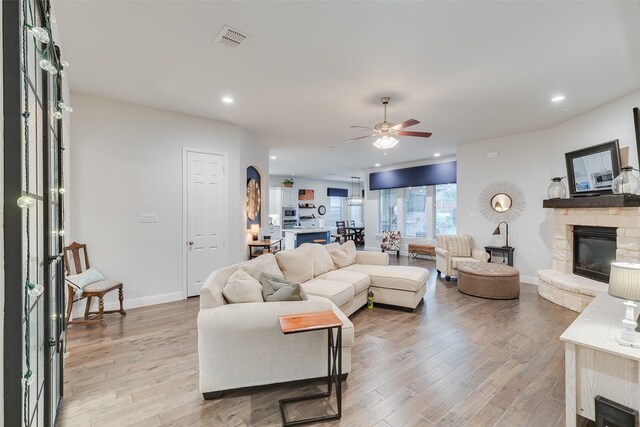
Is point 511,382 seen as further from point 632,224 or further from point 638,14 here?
point 638,14

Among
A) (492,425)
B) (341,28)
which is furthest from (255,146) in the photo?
(492,425)

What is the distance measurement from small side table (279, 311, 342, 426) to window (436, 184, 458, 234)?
276 inches

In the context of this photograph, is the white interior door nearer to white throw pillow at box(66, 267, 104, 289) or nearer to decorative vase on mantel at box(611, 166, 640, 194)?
white throw pillow at box(66, 267, 104, 289)

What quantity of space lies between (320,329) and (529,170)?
5.84m

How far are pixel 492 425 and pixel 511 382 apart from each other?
0.66 m

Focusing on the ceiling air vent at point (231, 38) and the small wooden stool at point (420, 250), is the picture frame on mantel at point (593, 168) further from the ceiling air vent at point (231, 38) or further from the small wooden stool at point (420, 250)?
the ceiling air vent at point (231, 38)

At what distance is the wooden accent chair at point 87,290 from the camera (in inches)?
136

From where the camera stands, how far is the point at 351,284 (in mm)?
3789

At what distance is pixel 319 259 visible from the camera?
4305mm

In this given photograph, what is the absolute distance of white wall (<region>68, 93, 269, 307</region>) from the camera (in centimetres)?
386

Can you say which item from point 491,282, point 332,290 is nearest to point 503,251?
point 491,282

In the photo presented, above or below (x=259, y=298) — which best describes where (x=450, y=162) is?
above

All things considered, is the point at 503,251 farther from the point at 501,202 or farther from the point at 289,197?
the point at 289,197

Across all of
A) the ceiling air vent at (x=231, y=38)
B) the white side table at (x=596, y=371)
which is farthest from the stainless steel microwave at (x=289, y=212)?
the white side table at (x=596, y=371)
